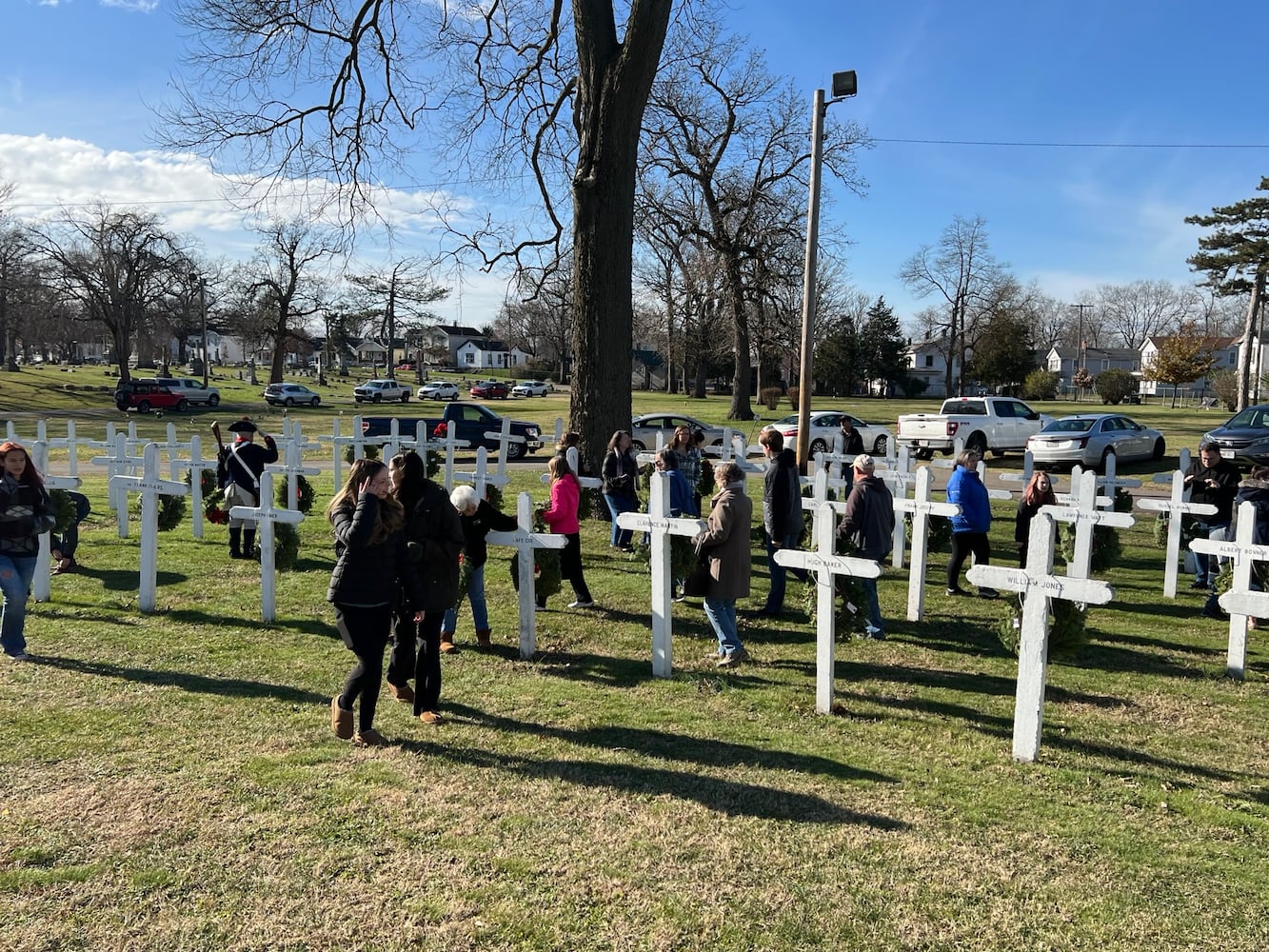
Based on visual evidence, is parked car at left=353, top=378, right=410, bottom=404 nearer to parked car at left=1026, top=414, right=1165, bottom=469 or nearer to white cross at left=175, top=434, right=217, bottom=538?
parked car at left=1026, top=414, right=1165, bottom=469

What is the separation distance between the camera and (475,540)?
711 cm

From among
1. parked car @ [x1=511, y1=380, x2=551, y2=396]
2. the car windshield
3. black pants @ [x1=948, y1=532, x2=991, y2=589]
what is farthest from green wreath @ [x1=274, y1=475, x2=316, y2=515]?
parked car @ [x1=511, y1=380, x2=551, y2=396]

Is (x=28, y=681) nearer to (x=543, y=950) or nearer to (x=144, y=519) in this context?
(x=144, y=519)

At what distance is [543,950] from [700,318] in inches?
1696

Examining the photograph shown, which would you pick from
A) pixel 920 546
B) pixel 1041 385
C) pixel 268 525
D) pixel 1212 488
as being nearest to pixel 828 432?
pixel 1212 488

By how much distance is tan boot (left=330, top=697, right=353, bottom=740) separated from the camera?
552 cm

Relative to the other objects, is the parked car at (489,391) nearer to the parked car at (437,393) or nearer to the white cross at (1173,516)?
the parked car at (437,393)

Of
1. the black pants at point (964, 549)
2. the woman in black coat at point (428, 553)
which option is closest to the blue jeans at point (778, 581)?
the black pants at point (964, 549)

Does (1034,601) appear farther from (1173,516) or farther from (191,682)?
(1173,516)

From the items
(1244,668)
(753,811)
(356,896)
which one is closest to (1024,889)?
(753,811)

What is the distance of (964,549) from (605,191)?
6.52 m

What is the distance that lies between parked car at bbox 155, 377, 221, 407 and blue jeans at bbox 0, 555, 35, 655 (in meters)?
44.5

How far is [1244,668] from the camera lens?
7.15 m

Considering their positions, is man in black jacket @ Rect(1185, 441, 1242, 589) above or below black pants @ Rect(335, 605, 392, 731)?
above
